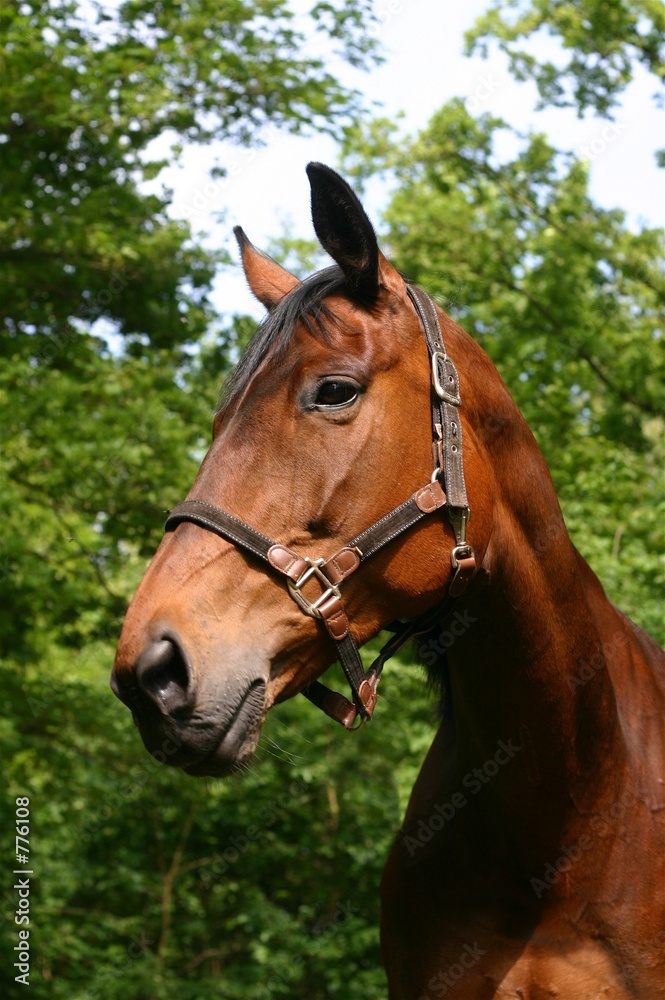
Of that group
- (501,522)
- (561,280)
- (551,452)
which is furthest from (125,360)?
(501,522)

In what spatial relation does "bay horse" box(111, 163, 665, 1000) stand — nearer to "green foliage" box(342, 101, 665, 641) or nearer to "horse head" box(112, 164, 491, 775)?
"horse head" box(112, 164, 491, 775)

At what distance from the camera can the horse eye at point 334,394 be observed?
252 cm

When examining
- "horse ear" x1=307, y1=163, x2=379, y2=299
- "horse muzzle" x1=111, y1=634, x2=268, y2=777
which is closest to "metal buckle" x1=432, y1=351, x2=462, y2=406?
"horse ear" x1=307, y1=163, x2=379, y2=299

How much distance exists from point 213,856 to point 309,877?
109 cm

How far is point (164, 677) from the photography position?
2.15m

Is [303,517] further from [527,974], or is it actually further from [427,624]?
[527,974]

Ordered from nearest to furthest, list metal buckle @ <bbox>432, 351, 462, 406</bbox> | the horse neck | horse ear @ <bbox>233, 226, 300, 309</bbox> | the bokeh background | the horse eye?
the horse eye < metal buckle @ <bbox>432, 351, 462, 406</bbox> < the horse neck < horse ear @ <bbox>233, 226, 300, 309</bbox> < the bokeh background

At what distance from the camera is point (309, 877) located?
36.2ft

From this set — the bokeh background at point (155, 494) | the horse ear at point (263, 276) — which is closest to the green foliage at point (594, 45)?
the bokeh background at point (155, 494)

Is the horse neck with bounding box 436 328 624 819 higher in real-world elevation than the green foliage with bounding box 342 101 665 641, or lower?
higher

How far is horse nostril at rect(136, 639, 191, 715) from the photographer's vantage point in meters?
2.11

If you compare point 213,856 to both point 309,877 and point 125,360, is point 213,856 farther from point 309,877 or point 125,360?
point 125,360

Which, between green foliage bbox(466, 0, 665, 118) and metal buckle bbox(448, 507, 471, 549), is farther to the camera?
green foliage bbox(466, 0, 665, 118)

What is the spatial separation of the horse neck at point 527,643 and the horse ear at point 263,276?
0.78 meters
